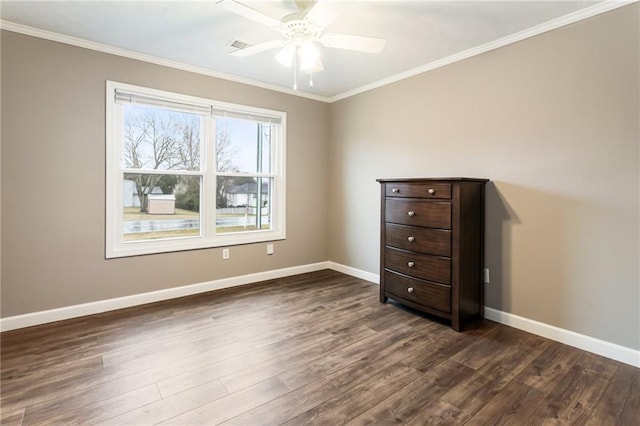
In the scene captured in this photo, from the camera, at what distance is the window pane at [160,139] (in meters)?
3.14

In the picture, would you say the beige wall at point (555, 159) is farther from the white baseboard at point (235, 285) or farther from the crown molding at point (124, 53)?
the crown molding at point (124, 53)

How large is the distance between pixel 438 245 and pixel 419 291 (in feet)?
1.56

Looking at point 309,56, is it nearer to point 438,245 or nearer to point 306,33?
point 306,33

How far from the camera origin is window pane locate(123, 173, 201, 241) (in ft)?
10.4

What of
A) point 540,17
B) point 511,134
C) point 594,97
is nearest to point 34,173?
point 511,134

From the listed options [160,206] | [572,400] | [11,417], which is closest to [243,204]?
[160,206]

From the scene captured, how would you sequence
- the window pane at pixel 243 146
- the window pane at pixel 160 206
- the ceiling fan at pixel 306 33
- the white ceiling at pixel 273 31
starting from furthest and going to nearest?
the window pane at pixel 243 146, the window pane at pixel 160 206, the white ceiling at pixel 273 31, the ceiling fan at pixel 306 33

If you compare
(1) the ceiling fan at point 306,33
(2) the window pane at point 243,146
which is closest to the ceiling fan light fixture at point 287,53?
(1) the ceiling fan at point 306,33

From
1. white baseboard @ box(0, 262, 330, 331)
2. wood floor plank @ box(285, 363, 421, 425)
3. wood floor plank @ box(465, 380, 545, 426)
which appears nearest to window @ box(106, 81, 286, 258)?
white baseboard @ box(0, 262, 330, 331)

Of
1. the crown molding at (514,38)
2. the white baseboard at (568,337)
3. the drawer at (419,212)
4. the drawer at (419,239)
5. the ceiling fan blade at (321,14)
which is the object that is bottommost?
the white baseboard at (568,337)

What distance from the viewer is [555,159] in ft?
7.95

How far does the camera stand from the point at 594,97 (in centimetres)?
223

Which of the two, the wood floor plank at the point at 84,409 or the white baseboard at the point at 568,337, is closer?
the wood floor plank at the point at 84,409

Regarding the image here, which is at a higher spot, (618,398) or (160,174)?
(160,174)
